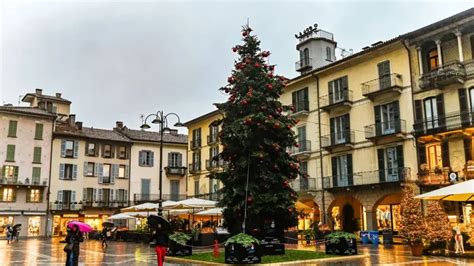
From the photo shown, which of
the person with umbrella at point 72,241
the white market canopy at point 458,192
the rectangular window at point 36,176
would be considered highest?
the rectangular window at point 36,176

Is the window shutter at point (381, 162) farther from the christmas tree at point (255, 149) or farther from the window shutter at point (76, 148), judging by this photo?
the window shutter at point (76, 148)

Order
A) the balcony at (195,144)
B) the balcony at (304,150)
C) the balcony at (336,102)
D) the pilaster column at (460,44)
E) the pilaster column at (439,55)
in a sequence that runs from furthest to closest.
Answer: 1. the balcony at (195,144)
2. the balcony at (304,150)
3. the balcony at (336,102)
4. the pilaster column at (439,55)
5. the pilaster column at (460,44)

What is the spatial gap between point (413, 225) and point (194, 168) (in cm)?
3488

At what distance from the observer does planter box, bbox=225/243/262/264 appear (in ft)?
53.0

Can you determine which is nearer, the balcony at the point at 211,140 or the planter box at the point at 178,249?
the planter box at the point at 178,249

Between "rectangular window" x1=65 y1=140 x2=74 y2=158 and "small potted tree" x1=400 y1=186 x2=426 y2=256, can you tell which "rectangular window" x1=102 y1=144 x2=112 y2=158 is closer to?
"rectangular window" x1=65 y1=140 x2=74 y2=158

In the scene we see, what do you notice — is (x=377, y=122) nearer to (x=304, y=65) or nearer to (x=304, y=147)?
(x=304, y=147)

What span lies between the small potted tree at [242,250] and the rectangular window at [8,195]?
40453mm

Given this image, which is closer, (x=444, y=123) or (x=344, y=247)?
(x=344, y=247)

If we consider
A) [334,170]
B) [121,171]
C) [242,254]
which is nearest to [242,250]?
[242,254]

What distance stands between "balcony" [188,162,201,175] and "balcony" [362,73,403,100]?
2442 cm

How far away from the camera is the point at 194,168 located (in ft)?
172

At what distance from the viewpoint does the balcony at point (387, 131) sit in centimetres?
2989

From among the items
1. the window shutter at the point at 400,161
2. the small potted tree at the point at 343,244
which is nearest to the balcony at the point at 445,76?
the window shutter at the point at 400,161
